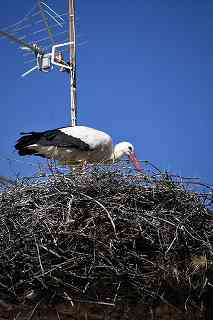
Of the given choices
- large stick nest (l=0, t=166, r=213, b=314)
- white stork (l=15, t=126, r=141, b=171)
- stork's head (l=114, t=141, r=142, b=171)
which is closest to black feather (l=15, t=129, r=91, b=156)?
white stork (l=15, t=126, r=141, b=171)

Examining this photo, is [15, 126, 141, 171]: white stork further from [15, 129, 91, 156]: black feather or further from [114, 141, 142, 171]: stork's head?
[114, 141, 142, 171]: stork's head

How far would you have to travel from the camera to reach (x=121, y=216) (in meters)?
3.83

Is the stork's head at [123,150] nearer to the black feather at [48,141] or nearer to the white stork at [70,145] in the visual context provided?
the white stork at [70,145]

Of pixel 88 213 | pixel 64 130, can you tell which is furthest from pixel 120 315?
pixel 64 130

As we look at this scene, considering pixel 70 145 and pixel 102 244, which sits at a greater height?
pixel 70 145

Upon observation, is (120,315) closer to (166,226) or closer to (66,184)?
(166,226)

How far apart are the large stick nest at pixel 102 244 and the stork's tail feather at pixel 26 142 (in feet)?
11.4

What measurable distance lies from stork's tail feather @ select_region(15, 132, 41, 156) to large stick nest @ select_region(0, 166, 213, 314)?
3488mm

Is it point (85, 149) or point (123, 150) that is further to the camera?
point (123, 150)

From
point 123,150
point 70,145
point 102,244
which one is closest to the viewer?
point 102,244

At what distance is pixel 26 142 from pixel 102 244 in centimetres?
432

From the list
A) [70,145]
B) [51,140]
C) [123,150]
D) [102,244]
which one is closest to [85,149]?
[70,145]

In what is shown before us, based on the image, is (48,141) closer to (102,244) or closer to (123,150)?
(123,150)

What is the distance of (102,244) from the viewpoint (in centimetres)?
360
